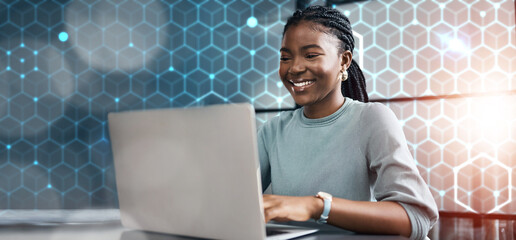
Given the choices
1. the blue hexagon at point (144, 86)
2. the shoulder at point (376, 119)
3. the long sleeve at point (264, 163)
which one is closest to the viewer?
the shoulder at point (376, 119)

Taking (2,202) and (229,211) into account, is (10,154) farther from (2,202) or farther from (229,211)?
(229,211)

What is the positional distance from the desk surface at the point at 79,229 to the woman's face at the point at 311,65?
0.41 metres

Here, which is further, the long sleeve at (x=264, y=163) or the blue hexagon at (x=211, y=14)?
the blue hexagon at (x=211, y=14)

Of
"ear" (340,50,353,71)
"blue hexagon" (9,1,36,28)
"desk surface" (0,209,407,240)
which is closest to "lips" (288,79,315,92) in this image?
"ear" (340,50,353,71)

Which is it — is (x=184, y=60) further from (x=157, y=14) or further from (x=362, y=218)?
(x=362, y=218)

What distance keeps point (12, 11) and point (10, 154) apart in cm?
Result: 83

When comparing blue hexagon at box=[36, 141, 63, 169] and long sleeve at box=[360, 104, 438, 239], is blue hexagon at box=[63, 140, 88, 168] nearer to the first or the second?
blue hexagon at box=[36, 141, 63, 169]

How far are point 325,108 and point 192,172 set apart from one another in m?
0.59

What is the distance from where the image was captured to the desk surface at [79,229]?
0.71 m

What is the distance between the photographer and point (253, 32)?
247 centimetres

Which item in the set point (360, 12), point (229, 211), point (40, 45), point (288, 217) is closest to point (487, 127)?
point (360, 12)

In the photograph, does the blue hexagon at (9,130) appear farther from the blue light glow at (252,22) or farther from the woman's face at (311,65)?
the woman's face at (311,65)

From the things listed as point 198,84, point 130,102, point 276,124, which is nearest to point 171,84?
point 198,84
